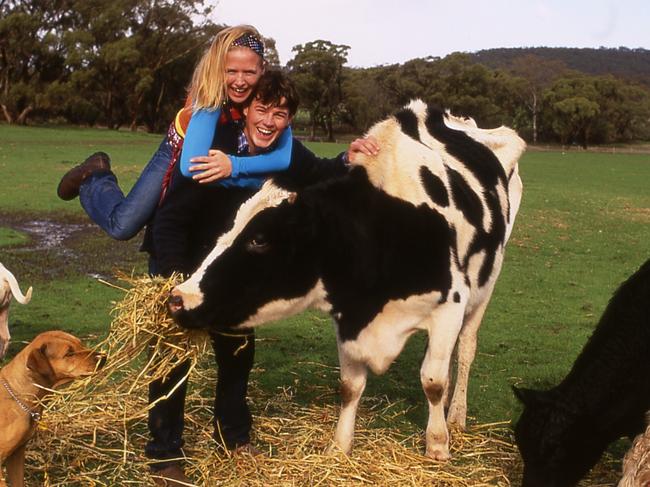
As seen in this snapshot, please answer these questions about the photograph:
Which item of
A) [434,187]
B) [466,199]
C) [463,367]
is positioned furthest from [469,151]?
[463,367]

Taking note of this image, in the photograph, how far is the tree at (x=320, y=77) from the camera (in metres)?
71.0

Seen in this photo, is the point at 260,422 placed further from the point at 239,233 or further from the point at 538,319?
the point at 538,319

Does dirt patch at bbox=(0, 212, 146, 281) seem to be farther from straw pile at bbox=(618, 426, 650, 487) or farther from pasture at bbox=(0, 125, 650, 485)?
straw pile at bbox=(618, 426, 650, 487)

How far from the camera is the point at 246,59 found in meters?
5.01

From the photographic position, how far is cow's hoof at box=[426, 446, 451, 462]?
589cm

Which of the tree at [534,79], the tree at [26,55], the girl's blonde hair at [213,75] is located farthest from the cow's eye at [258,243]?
the tree at [534,79]

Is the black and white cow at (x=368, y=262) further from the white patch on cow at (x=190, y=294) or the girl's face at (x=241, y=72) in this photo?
the girl's face at (x=241, y=72)

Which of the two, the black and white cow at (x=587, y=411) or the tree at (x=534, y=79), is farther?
the tree at (x=534, y=79)

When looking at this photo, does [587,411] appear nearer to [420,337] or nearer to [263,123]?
[263,123]

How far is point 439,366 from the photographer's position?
5738 mm

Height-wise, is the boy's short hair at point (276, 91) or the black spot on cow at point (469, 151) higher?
the boy's short hair at point (276, 91)

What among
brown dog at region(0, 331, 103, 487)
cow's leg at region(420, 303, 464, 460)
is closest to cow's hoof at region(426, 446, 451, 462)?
cow's leg at region(420, 303, 464, 460)

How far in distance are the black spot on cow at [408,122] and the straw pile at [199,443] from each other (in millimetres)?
2344

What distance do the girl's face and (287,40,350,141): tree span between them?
65.6 m
